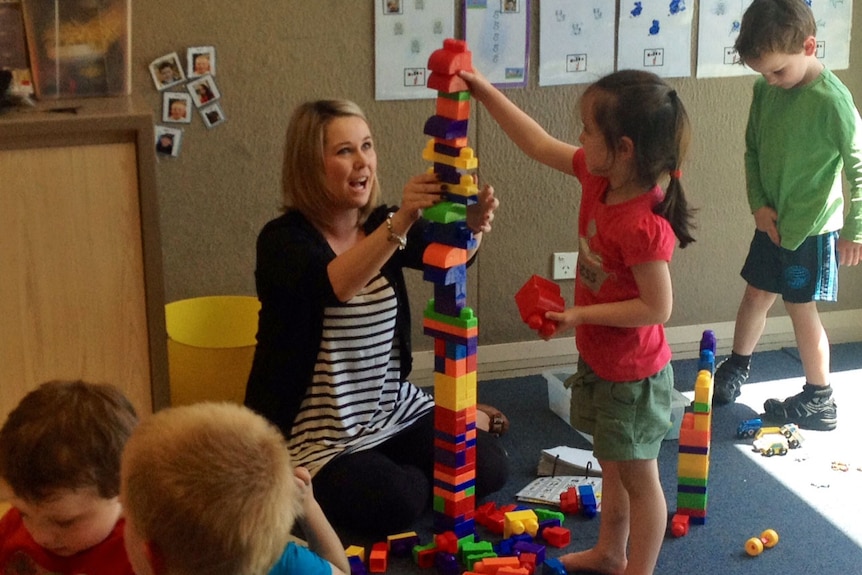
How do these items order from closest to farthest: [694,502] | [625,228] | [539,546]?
1. [625,228]
2. [539,546]
3. [694,502]

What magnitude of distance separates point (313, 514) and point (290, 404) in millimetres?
804

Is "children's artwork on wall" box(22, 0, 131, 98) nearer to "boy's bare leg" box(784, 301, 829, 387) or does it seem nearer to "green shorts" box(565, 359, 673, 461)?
"green shorts" box(565, 359, 673, 461)

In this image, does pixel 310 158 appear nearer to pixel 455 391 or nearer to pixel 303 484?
pixel 455 391

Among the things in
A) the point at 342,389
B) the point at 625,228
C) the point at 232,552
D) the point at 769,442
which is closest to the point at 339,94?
the point at 342,389

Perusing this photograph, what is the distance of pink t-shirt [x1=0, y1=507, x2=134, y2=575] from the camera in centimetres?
142

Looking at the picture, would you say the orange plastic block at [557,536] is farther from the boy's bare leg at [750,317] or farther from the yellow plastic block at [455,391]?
the boy's bare leg at [750,317]

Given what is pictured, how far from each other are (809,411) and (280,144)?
1554 millimetres

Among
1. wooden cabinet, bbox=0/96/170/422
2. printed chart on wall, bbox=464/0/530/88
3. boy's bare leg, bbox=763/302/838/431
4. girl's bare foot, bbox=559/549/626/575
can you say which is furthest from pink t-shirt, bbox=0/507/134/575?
boy's bare leg, bbox=763/302/838/431

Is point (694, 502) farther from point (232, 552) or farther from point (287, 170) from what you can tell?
point (232, 552)

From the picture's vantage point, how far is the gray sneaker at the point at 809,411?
2.87 meters

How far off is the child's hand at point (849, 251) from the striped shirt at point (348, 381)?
1209mm

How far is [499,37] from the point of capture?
9.64 ft

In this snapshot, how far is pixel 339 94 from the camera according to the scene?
2.88 m

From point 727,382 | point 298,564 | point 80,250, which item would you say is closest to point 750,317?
point 727,382
